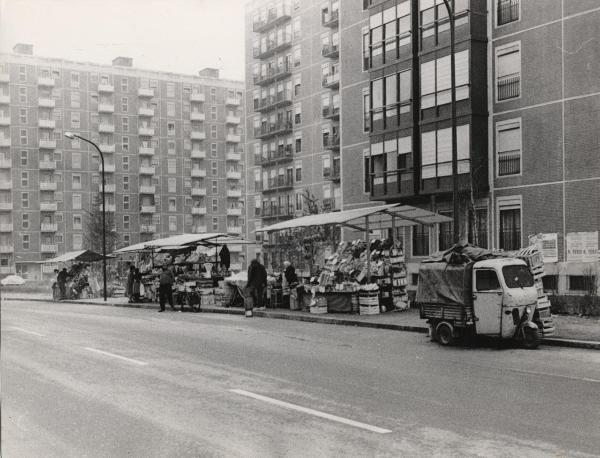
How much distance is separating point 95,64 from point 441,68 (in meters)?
72.7

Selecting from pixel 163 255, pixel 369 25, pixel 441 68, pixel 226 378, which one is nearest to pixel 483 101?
pixel 441 68

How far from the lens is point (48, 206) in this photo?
92.1 m

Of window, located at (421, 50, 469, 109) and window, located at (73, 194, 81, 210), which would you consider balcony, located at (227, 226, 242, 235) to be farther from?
window, located at (421, 50, 469, 109)

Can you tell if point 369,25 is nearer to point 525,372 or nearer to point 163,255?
point 163,255

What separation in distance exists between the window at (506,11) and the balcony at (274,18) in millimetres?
36504

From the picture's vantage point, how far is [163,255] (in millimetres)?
37812

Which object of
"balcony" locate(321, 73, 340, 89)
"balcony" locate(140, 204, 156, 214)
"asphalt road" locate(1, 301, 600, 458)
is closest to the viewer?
"asphalt road" locate(1, 301, 600, 458)

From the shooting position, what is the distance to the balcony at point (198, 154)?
106 m

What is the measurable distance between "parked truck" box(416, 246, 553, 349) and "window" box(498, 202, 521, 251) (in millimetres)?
16313

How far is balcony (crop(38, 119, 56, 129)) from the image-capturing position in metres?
90.8

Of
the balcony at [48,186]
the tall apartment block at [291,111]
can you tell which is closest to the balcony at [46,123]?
the balcony at [48,186]

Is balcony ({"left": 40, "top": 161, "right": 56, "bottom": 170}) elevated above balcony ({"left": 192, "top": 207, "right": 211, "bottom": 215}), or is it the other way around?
balcony ({"left": 40, "top": 161, "right": 56, "bottom": 170})

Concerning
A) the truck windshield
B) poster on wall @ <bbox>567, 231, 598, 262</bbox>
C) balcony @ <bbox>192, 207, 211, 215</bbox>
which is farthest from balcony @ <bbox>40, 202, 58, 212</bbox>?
the truck windshield

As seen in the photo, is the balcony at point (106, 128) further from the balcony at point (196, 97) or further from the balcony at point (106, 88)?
the balcony at point (196, 97)
